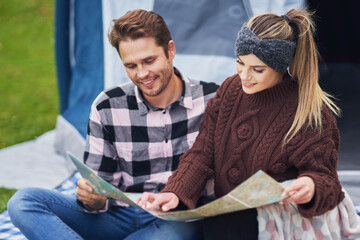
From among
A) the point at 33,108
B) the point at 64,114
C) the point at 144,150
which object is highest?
the point at 144,150

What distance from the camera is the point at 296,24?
4.65ft

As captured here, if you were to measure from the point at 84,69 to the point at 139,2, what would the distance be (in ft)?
1.77

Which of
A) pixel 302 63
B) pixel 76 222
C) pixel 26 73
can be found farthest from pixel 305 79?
pixel 26 73

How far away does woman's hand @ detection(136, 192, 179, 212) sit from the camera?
4.74 ft

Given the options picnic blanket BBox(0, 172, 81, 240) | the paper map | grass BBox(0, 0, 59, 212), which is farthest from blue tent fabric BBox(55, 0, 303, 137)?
the paper map

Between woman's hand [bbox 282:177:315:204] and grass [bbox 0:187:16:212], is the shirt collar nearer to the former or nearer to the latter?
woman's hand [bbox 282:177:315:204]

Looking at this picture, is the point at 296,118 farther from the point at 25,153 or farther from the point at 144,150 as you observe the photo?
the point at 25,153

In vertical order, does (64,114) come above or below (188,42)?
below

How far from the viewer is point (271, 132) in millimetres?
1464

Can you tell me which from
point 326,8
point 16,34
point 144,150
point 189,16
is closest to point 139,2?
point 189,16

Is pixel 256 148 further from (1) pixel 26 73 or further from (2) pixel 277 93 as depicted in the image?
(1) pixel 26 73

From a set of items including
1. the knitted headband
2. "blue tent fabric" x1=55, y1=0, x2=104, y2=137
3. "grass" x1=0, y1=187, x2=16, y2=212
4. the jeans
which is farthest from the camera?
"blue tent fabric" x1=55, y1=0, x2=104, y2=137

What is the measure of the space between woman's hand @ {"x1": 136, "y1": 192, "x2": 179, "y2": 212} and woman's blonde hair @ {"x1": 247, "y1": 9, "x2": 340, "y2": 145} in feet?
1.18

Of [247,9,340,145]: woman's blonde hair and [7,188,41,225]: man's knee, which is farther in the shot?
[7,188,41,225]: man's knee
